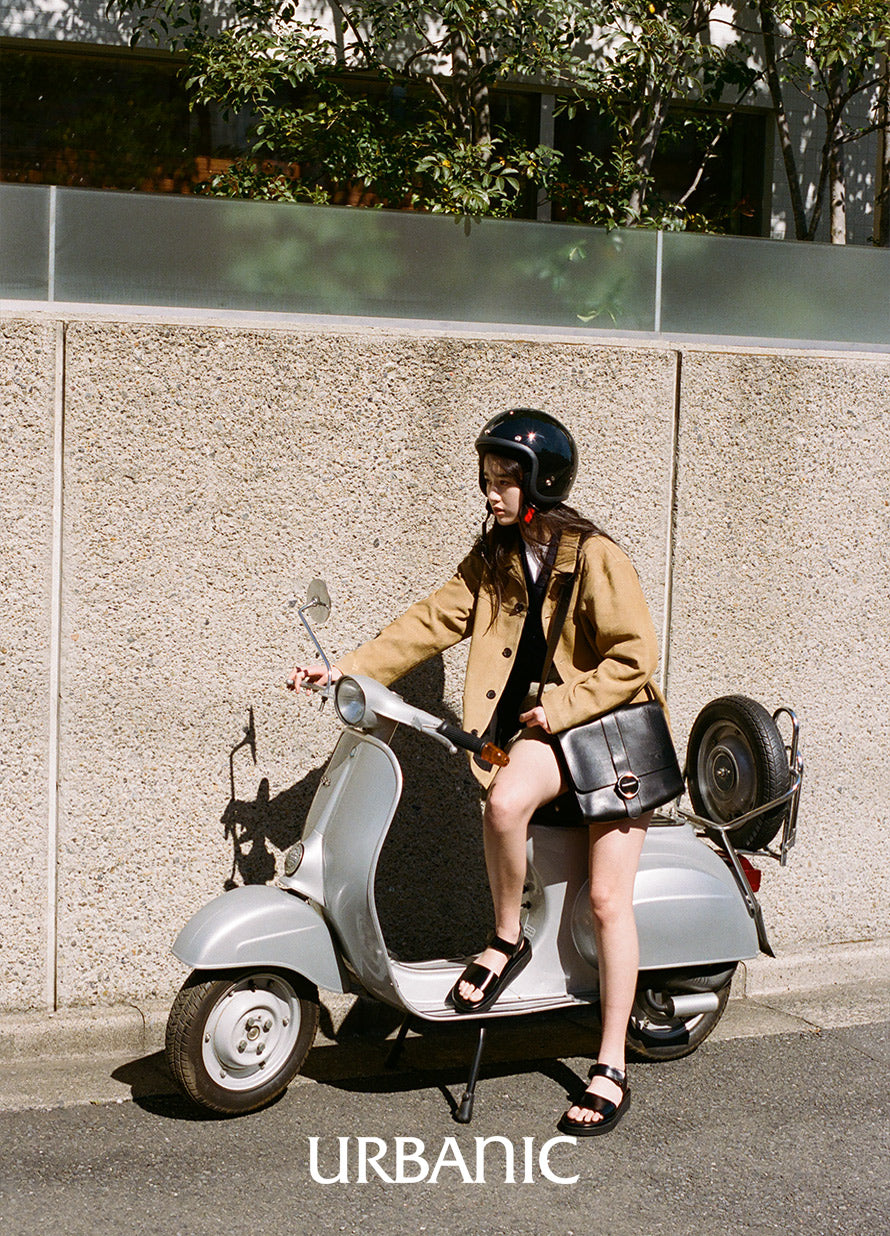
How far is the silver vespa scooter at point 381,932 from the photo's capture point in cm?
371

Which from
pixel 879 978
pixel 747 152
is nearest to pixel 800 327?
pixel 879 978

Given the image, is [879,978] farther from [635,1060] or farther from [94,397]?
[94,397]

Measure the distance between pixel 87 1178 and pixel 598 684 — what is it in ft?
5.98

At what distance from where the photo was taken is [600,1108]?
383 cm

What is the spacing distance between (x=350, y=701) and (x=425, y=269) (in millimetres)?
1786

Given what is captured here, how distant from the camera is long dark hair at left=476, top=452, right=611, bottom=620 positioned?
12.9 feet

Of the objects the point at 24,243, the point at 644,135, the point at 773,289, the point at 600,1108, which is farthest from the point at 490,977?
the point at 644,135

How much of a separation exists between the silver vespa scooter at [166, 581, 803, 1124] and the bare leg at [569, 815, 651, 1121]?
0.14 m

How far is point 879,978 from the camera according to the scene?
5.23 m

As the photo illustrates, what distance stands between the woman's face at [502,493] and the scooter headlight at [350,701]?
0.65m

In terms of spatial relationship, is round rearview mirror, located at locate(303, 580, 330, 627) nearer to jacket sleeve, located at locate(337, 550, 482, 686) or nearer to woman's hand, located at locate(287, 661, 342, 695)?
woman's hand, located at locate(287, 661, 342, 695)

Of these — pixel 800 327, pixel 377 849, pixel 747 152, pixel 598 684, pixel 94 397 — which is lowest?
pixel 377 849

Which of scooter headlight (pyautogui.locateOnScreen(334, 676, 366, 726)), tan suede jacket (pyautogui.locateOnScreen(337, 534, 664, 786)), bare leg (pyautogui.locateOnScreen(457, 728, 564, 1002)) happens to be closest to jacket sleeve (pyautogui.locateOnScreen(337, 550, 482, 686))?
tan suede jacket (pyautogui.locateOnScreen(337, 534, 664, 786))

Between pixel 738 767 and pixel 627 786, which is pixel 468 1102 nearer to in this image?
pixel 627 786
